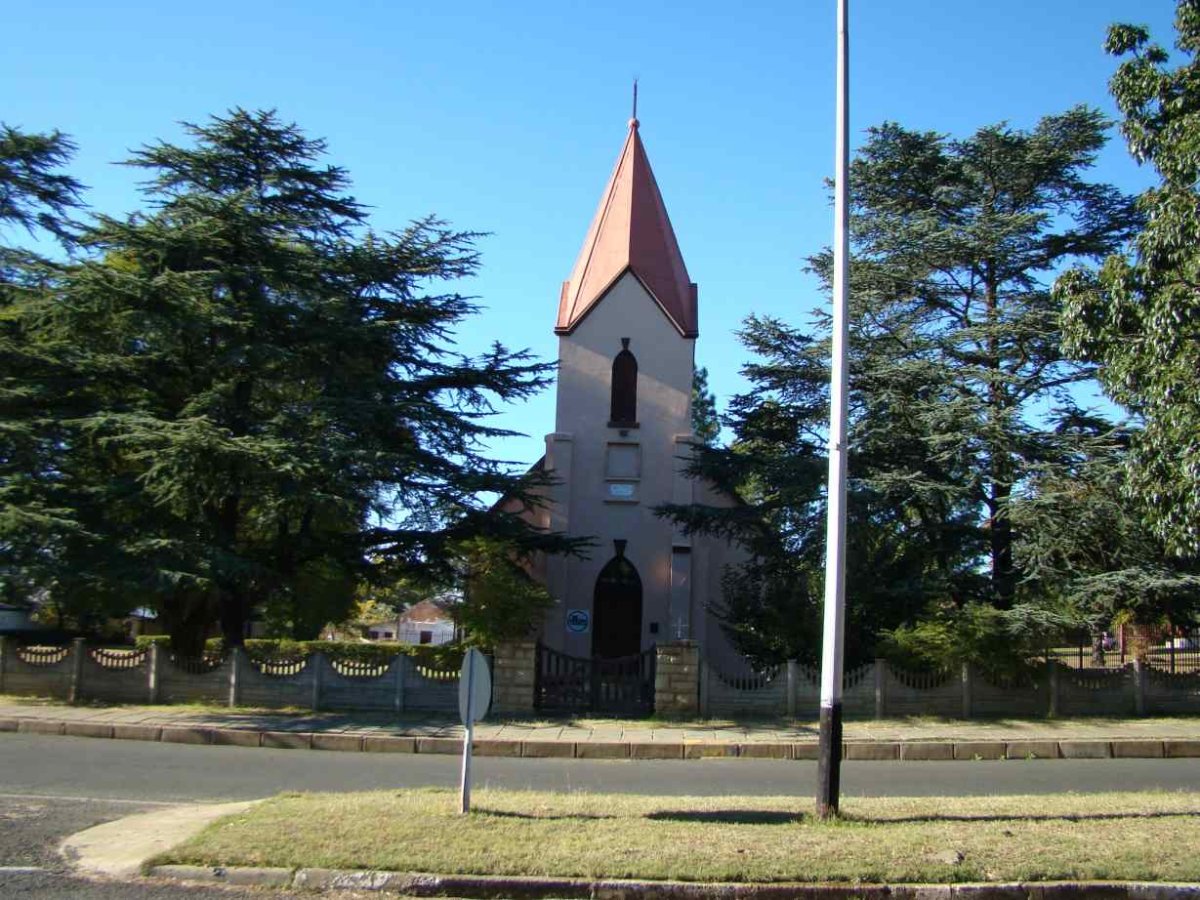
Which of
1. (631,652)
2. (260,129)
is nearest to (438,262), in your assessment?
(260,129)

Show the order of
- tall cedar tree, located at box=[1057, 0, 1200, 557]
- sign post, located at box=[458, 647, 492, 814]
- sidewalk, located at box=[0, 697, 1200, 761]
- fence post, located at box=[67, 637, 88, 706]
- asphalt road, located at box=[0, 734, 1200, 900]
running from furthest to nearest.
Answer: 1. fence post, located at box=[67, 637, 88, 706]
2. sidewalk, located at box=[0, 697, 1200, 761]
3. tall cedar tree, located at box=[1057, 0, 1200, 557]
4. asphalt road, located at box=[0, 734, 1200, 900]
5. sign post, located at box=[458, 647, 492, 814]

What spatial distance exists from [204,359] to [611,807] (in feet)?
49.0

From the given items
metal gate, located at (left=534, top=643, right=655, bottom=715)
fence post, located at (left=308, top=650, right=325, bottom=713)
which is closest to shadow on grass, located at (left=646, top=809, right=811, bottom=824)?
metal gate, located at (left=534, top=643, right=655, bottom=715)

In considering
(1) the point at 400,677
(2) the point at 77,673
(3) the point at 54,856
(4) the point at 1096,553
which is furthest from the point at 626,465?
(3) the point at 54,856

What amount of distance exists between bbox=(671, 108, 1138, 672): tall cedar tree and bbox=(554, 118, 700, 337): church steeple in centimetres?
328

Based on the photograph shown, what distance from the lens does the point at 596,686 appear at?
1919 centimetres

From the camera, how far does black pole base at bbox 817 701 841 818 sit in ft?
30.2

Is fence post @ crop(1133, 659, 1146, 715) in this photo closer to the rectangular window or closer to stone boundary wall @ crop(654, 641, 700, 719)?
stone boundary wall @ crop(654, 641, 700, 719)

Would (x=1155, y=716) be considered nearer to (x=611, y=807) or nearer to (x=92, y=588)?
(x=611, y=807)

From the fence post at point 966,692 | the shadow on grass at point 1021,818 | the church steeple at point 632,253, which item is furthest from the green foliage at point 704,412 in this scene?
the shadow on grass at point 1021,818

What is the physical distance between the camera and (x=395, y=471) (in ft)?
69.3

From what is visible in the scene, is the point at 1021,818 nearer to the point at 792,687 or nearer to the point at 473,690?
the point at 473,690

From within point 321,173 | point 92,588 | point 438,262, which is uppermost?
point 321,173

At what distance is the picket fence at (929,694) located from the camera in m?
19.1
